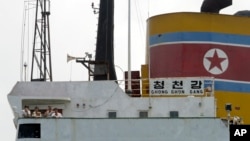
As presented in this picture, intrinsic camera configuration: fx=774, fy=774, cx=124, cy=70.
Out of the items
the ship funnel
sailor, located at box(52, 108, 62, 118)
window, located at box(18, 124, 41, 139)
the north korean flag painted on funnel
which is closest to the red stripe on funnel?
the north korean flag painted on funnel

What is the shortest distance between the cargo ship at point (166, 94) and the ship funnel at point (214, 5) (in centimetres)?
4

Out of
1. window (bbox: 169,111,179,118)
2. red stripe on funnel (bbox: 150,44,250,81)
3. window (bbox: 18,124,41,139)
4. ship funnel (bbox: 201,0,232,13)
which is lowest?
window (bbox: 18,124,41,139)

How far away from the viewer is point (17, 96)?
68.7 ft

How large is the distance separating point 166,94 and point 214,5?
3.60 metres

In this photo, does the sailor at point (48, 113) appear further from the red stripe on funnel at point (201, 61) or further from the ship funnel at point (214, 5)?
the ship funnel at point (214, 5)

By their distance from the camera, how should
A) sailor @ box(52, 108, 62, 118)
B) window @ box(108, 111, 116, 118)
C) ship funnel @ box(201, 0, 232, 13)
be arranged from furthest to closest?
1. ship funnel @ box(201, 0, 232, 13)
2. window @ box(108, 111, 116, 118)
3. sailor @ box(52, 108, 62, 118)

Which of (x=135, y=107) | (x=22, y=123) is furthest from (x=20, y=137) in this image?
(x=135, y=107)

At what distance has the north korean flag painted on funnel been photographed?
2177cm

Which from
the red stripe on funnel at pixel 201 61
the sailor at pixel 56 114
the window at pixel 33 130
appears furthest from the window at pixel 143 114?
the window at pixel 33 130

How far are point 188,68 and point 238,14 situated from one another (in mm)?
3063

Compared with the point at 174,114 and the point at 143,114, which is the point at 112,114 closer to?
the point at 143,114

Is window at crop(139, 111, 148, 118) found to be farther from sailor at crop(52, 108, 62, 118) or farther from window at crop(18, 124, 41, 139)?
window at crop(18, 124, 41, 139)

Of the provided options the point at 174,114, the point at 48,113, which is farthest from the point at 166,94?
the point at 48,113

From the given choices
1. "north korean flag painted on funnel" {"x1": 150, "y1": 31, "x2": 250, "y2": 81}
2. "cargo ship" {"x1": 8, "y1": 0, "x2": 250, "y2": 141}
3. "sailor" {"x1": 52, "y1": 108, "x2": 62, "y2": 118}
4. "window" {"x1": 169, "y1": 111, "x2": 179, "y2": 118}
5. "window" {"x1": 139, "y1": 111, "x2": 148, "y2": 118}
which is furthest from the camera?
"north korean flag painted on funnel" {"x1": 150, "y1": 31, "x2": 250, "y2": 81}
